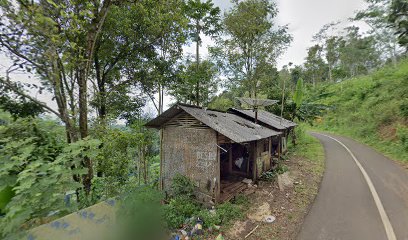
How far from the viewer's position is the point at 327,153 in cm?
1462

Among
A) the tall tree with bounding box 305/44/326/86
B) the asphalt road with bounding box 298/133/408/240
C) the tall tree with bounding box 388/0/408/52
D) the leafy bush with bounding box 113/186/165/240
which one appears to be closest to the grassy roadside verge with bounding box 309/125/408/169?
the asphalt road with bounding box 298/133/408/240

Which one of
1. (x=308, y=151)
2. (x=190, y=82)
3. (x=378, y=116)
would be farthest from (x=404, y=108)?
(x=190, y=82)

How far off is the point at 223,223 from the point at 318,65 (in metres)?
49.1

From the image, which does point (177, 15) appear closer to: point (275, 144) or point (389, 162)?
point (275, 144)

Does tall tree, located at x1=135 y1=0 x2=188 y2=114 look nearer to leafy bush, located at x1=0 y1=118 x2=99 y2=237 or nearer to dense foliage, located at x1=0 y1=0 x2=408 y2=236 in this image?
dense foliage, located at x1=0 y1=0 x2=408 y2=236

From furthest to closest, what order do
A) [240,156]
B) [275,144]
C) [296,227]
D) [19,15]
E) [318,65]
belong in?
[318,65] < [275,144] < [240,156] < [296,227] < [19,15]

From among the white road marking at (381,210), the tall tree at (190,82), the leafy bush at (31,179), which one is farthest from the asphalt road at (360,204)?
the tall tree at (190,82)

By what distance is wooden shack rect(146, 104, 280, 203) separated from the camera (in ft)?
26.7

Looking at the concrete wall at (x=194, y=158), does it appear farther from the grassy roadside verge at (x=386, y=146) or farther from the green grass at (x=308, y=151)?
the grassy roadside verge at (x=386, y=146)

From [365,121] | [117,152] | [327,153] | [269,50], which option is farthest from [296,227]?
[365,121]

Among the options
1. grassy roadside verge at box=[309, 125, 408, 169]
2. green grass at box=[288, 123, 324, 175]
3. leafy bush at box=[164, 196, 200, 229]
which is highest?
grassy roadside verge at box=[309, 125, 408, 169]

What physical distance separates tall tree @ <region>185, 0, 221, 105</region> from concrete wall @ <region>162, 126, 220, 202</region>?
5.80 m

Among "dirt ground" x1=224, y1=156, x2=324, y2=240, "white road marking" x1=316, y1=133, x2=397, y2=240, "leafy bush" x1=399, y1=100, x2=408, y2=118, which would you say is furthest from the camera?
"leafy bush" x1=399, y1=100, x2=408, y2=118

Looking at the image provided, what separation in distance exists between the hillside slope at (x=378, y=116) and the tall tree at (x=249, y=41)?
8.19 metres
